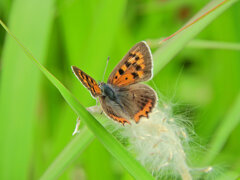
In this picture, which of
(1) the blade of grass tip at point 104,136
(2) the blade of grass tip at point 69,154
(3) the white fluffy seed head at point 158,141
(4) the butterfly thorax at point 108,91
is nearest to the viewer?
(1) the blade of grass tip at point 104,136

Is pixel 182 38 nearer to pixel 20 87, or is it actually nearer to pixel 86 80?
pixel 86 80

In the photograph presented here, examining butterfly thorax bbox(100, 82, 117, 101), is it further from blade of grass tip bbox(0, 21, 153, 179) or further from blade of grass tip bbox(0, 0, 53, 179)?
blade of grass tip bbox(0, 21, 153, 179)

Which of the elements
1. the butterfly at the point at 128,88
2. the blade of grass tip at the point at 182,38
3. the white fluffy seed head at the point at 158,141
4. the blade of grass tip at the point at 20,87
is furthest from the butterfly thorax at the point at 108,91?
the blade of grass tip at the point at 20,87

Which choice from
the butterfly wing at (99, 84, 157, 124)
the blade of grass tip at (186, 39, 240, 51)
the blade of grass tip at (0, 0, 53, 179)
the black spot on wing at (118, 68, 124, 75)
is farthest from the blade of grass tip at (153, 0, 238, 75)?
the blade of grass tip at (0, 0, 53, 179)

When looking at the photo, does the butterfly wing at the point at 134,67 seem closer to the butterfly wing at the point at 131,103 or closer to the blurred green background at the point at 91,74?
the butterfly wing at the point at 131,103

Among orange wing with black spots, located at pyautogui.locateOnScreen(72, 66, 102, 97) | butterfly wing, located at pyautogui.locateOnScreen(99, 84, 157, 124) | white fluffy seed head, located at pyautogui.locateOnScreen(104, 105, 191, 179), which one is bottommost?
white fluffy seed head, located at pyautogui.locateOnScreen(104, 105, 191, 179)

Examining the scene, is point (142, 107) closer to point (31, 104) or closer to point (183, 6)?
point (31, 104)
